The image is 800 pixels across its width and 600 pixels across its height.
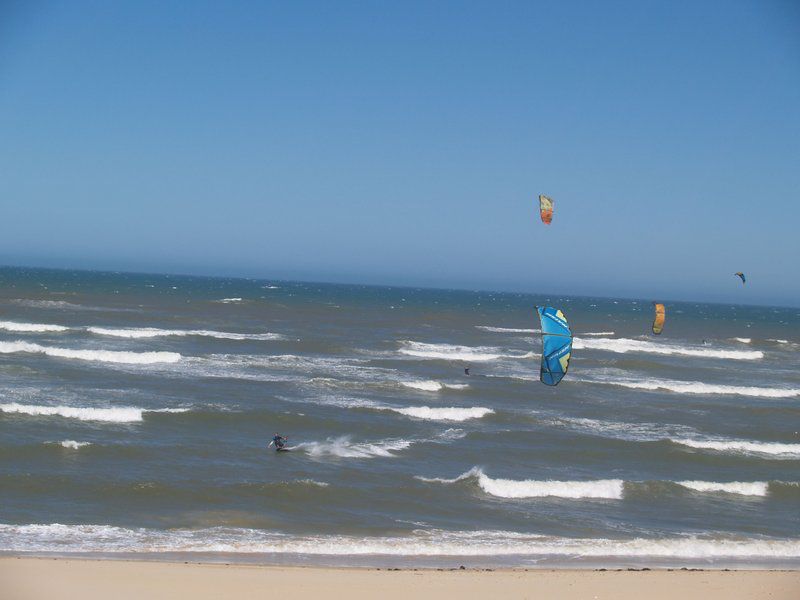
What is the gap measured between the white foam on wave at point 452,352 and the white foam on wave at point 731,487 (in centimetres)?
1816

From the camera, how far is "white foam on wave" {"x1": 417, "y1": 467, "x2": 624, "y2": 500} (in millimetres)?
14422

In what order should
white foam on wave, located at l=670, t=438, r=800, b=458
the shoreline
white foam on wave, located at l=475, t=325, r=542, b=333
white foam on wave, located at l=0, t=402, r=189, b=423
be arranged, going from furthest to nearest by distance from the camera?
white foam on wave, located at l=475, t=325, r=542, b=333 < white foam on wave, located at l=670, t=438, r=800, b=458 < white foam on wave, located at l=0, t=402, r=189, b=423 < the shoreline

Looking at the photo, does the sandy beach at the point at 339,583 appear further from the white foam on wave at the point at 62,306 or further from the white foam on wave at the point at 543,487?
the white foam on wave at the point at 62,306

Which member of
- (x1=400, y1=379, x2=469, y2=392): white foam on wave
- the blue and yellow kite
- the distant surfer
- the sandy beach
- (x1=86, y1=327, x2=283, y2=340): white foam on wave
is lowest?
the sandy beach

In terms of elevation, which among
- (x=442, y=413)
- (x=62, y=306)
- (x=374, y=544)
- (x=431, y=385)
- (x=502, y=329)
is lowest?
(x=374, y=544)

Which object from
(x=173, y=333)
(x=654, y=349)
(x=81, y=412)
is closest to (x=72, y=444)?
(x=81, y=412)

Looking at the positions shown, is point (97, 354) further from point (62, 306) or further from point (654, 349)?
point (654, 349)

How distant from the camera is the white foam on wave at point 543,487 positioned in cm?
1442

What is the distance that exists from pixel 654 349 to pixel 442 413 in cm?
2658

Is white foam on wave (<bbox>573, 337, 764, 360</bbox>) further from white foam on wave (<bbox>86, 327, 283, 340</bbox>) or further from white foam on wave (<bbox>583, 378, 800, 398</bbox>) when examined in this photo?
white foam on wave (<bbox>86, 327, 283, 340</bbox>)

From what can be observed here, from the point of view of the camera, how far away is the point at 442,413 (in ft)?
69.2

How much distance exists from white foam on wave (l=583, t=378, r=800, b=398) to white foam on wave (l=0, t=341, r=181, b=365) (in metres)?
14.8

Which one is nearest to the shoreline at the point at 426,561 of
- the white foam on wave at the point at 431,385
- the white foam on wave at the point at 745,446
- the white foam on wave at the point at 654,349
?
the white foam on wave at the point at 745,446

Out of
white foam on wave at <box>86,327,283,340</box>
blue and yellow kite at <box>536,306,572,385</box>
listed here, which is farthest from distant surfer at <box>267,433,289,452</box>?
white foam on wave at <box>86,327,283,340</box>
